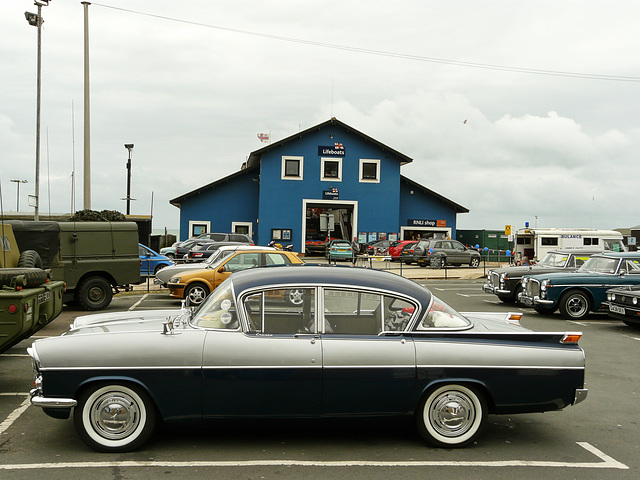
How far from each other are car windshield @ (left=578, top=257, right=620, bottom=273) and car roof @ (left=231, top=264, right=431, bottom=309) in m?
11.0

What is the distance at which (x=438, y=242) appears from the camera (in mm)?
35500

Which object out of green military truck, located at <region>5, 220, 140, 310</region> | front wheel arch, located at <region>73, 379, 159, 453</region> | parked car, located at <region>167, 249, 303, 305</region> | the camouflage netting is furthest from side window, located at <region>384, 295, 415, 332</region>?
the camouflage netting

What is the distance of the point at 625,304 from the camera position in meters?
12.7

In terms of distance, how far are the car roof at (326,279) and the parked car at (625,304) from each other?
864cm

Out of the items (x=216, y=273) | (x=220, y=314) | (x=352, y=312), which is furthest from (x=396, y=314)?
(x=216, y=273)

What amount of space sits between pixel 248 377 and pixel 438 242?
31408 millimetres

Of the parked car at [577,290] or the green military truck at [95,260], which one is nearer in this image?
the green military truck at [95,260]

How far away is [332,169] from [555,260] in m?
27.5

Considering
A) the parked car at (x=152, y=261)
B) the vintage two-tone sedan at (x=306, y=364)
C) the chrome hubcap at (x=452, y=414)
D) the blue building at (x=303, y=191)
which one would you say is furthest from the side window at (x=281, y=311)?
the blue building at (x=303, y=191)

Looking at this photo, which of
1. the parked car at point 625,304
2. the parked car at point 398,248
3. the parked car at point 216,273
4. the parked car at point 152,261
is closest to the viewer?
the parked car at point 625,304

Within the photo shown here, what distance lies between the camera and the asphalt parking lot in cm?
475

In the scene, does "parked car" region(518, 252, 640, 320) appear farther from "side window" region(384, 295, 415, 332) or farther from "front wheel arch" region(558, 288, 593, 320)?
"side window" region(384, 295, 415, 332)

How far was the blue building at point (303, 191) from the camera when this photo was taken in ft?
143

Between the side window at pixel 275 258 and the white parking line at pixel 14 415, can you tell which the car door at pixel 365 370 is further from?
the side window at pixel 275 258
